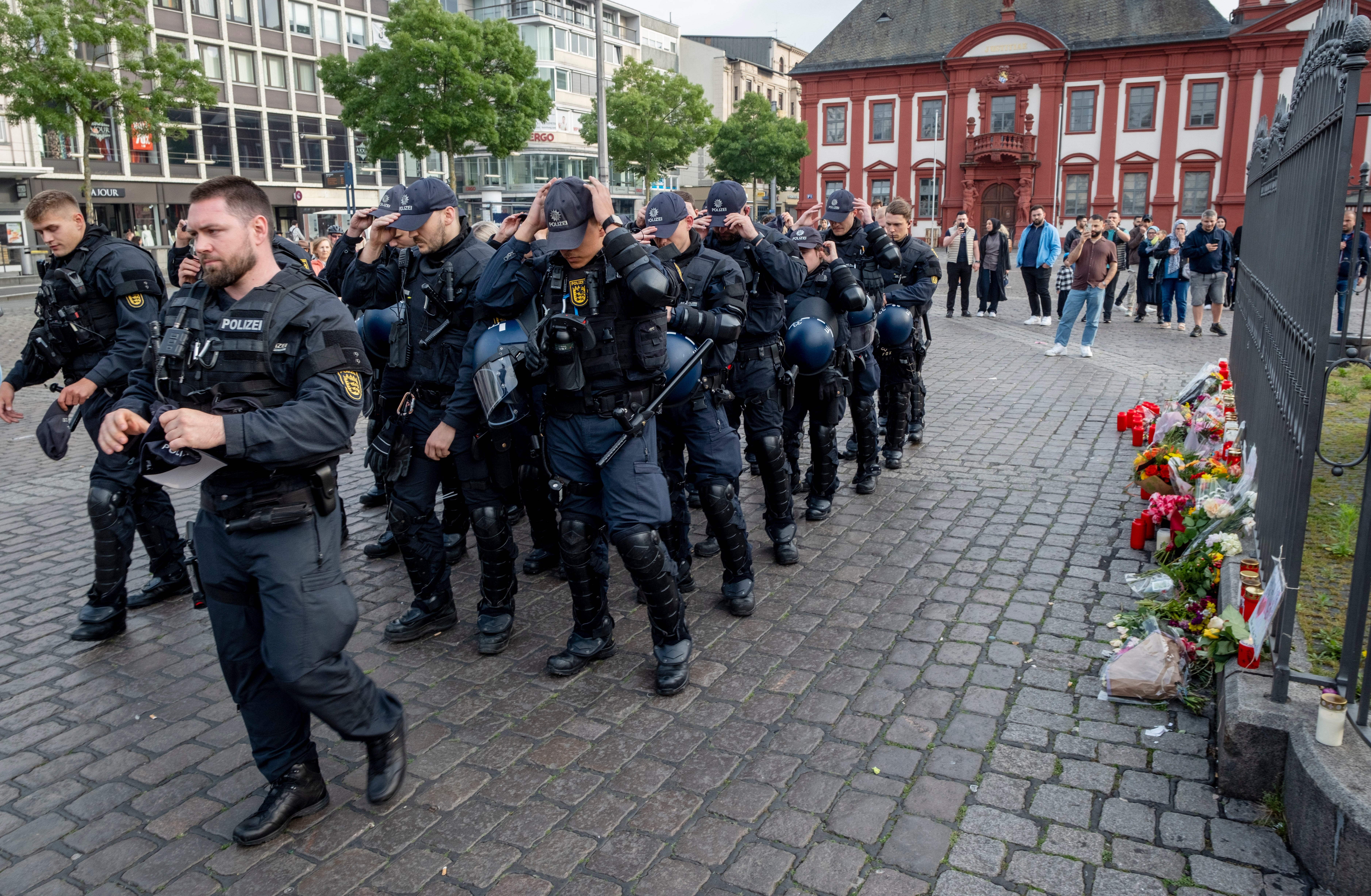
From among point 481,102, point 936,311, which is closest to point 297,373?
point 936,311

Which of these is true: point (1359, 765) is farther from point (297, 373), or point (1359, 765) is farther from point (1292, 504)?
point (297, 373)

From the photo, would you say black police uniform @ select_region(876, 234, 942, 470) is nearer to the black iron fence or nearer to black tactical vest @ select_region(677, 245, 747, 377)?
black tactical vest @ select_region(677, 245, 747, 377)

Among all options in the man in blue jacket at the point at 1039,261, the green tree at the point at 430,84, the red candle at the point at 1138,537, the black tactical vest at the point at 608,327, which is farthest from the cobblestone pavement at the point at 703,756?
the green tree at the point at 430,84

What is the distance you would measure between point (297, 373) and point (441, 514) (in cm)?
378

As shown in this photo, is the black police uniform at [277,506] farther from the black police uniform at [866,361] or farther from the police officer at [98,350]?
the black police uniform at [866,361]

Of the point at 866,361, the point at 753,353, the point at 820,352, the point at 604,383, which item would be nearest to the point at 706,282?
the point at 753,353

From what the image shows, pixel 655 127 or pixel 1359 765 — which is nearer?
pixel 1359 765

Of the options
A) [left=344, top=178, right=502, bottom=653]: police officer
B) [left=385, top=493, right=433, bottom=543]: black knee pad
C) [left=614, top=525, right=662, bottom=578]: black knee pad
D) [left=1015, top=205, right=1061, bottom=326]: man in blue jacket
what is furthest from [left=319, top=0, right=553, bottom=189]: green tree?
[left=614, top=525, right=662, bottom=578]: black knee pad

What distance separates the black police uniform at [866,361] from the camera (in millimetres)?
7527

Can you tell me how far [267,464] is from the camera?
3.27 m

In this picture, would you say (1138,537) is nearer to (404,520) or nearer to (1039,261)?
(404,520)

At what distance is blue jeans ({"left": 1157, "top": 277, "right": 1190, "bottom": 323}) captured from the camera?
1714cm

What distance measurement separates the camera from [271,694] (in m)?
3.60

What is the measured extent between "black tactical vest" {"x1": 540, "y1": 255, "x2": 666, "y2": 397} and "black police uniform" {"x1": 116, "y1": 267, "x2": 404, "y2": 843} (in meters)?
1.15
